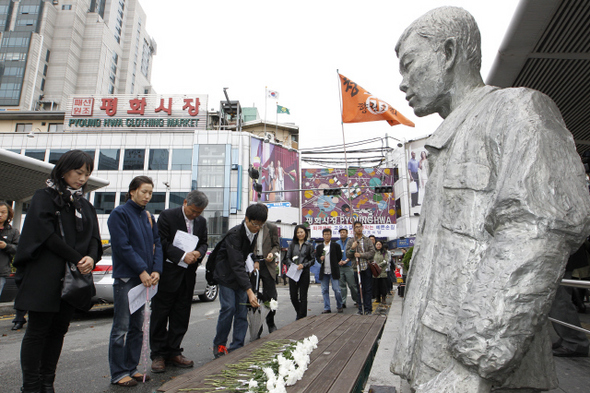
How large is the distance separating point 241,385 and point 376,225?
33.7m

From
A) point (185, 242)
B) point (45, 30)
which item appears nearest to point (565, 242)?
point (185, 242)

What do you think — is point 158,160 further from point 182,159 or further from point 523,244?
point 523,244

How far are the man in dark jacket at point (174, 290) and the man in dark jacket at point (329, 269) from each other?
13.5 feet

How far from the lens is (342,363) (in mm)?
2613

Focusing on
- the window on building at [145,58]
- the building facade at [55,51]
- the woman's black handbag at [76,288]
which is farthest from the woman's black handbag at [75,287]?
the window on building at [145,58]

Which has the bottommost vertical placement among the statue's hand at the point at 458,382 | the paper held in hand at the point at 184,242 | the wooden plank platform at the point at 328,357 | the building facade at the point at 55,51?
the wooden plank platform at the point at 328,357

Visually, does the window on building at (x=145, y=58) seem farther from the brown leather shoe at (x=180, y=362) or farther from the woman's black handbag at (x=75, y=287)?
the woman's black handbag at (x=75, y=287)

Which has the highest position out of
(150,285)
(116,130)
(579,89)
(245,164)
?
(116,130)

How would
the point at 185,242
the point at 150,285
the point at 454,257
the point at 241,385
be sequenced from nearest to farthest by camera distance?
1. the point at 454,257
2. the point at 241,385
3. the point at 150,285
4. the point at 185,242

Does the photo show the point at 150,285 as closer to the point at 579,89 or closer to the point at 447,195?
the point at 447,195

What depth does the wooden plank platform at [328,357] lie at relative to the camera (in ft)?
6.90

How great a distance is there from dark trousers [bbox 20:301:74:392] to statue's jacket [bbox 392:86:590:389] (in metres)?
2.40

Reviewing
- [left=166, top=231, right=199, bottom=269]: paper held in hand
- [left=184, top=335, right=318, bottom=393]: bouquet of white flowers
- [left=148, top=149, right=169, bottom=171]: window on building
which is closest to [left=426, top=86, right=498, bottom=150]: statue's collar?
[left=184, top=335, right=318, bottom=393]: bouquet of white flowers

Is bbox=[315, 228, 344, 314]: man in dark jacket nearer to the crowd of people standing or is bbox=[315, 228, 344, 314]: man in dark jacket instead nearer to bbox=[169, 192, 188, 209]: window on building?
the crowd of people standing
